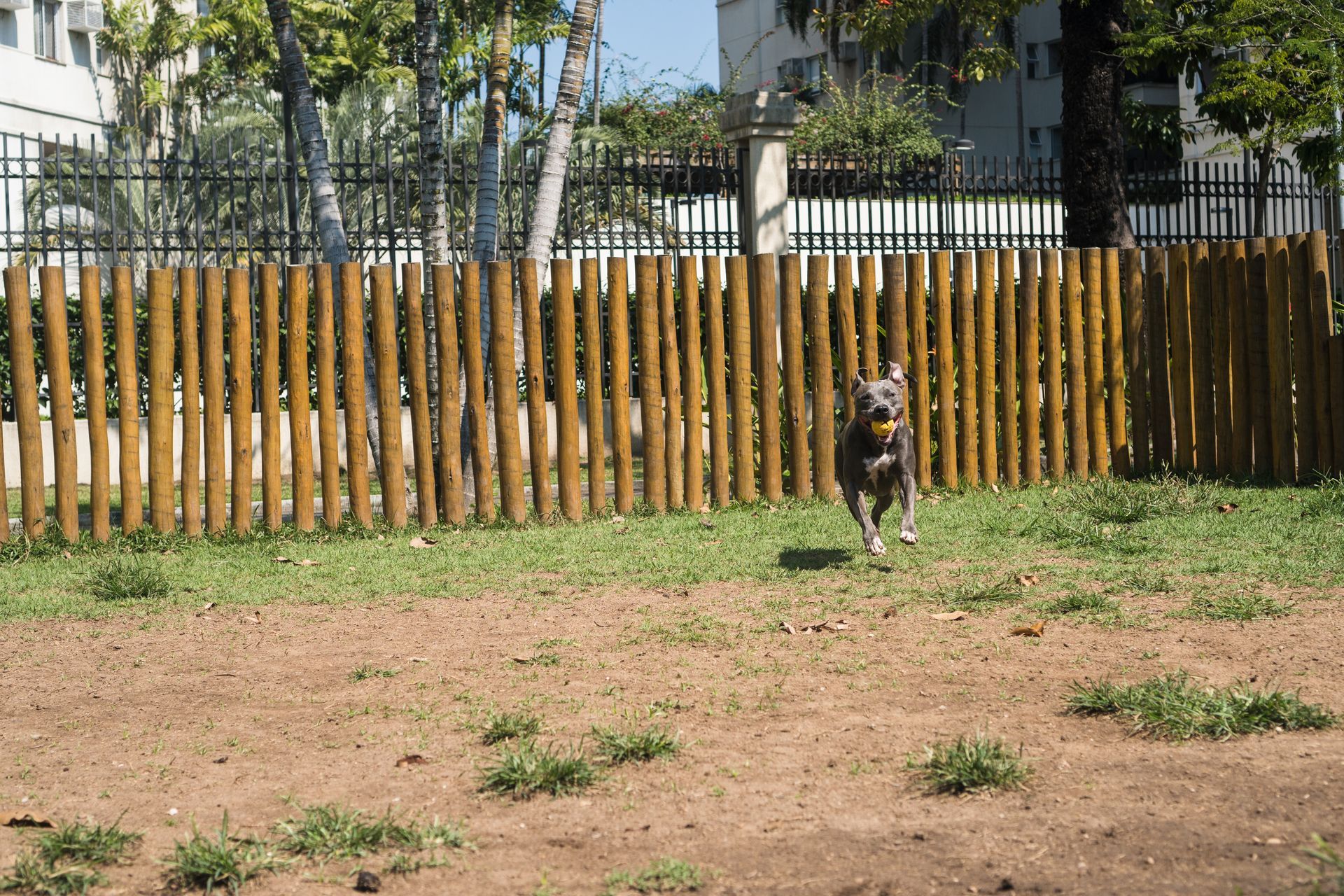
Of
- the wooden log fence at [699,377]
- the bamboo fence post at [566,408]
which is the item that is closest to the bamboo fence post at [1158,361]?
the wooden log fence at [699,377]

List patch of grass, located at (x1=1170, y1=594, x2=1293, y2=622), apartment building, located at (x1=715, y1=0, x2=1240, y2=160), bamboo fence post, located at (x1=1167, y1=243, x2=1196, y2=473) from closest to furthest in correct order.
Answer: patch of grass, located at (x1=1170, y1=594, x2=1293, y2=622), bamboo fence post, located at (x1=1167, y1=243, x2=1196, y2=473), apartment building, located at (x1=715, y1=0, x2=1240, y2=160)

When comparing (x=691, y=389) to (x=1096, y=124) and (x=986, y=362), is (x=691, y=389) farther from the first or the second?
(x=1096, y=124)

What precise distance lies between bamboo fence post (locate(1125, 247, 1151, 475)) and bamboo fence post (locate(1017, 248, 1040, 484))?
67 cm

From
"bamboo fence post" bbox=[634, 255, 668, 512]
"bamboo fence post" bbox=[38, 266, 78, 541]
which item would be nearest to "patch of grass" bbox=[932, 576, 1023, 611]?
"bamboo fence post" bbox=[634, 255, 668, 512]

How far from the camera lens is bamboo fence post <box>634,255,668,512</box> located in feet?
28.4

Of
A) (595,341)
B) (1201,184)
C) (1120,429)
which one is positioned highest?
(1201,184)

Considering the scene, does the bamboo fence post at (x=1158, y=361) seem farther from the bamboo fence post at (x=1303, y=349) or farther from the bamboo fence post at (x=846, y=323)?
the bamboo fence post at (x=846, y=323)

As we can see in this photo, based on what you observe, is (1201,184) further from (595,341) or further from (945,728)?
(945,728)

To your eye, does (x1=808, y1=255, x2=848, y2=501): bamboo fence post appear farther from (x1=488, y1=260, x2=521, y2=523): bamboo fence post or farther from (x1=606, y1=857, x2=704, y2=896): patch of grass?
(x1=606, y1=857, x2=704, y2=896): patch of grass

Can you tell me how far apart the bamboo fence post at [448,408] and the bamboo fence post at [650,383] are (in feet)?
3.81

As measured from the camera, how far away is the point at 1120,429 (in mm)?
9516

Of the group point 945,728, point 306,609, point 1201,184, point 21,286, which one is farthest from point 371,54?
point 945,728

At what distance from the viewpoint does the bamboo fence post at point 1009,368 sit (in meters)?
9.25

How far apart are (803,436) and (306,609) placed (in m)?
3.72
